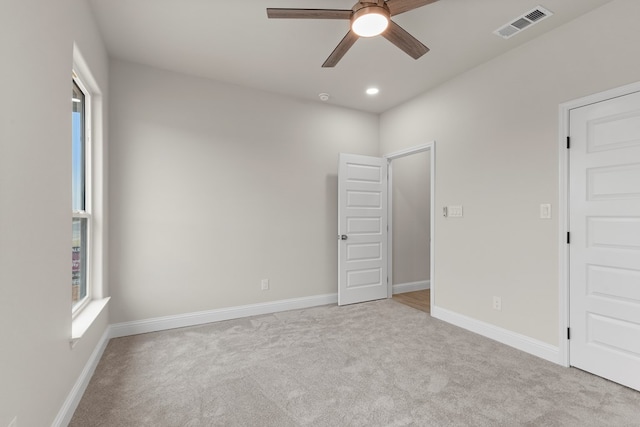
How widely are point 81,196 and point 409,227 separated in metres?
4.20

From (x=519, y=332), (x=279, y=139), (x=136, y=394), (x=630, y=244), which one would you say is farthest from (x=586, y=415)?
(x=279, y=139)

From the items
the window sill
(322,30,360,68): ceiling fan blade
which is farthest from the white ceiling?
the window sill

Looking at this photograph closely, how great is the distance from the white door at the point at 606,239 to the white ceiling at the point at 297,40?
922 millimetres

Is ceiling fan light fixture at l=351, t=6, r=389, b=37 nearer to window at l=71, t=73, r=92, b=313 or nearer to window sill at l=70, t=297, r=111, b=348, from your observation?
window at l=71, t=73, r=92, b=313

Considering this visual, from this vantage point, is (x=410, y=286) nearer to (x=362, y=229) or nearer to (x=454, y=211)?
(x=362, y=229)

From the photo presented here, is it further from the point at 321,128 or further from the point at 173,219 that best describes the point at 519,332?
the point at 173,219

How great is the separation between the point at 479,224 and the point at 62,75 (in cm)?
361

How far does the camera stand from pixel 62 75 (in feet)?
5.93

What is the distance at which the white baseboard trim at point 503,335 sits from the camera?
2615mm

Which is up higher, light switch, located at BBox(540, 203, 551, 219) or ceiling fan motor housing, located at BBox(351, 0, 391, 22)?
ceiling fan motor housing, located at BBox(351, 0, 391, 22)

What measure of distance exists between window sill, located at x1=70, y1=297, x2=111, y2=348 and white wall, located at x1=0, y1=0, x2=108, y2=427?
5.3 inches

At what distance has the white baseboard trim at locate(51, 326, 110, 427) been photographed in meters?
1.74

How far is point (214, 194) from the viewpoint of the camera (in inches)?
142

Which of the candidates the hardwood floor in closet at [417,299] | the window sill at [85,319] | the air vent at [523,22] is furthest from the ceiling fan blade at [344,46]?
the hardwood floor in closet at [417,299]
